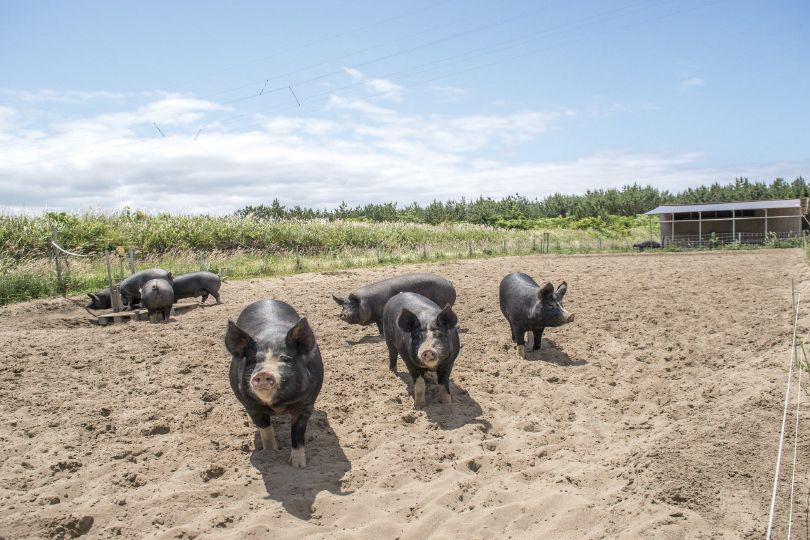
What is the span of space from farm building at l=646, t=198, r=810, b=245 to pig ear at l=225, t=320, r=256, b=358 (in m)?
29.7

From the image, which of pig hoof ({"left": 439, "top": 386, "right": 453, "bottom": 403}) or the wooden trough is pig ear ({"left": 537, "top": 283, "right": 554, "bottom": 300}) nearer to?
pig hoof ({"left": 439, "top": 386, "right": 453, "bottom": 403})

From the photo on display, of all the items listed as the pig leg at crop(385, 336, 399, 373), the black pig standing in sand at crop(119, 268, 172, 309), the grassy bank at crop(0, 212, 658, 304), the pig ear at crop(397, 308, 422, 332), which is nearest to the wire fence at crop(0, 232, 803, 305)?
the grassy bank at crop(0, 212, 658, 304)

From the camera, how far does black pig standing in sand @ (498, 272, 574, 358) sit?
27.1ft

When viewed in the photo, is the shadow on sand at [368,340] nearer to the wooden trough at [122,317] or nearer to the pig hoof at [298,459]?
the pig hoof at [298,459]

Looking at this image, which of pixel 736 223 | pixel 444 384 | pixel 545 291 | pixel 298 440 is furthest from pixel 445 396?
pixel 736 223

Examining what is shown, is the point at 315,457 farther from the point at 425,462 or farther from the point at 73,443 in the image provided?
the point at 73,443

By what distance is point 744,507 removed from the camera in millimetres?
3771

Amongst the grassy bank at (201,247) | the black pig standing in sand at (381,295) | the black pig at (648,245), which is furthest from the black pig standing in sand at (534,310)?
the black pig at (648,245)

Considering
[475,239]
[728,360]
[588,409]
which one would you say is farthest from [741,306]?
[475,239]

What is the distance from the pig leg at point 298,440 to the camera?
5.08 metres

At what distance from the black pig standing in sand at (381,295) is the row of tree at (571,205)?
4393 centimetres

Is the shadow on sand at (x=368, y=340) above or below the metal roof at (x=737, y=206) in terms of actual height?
below

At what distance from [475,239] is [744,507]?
33767 mm

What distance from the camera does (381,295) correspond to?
9969 millimetres
